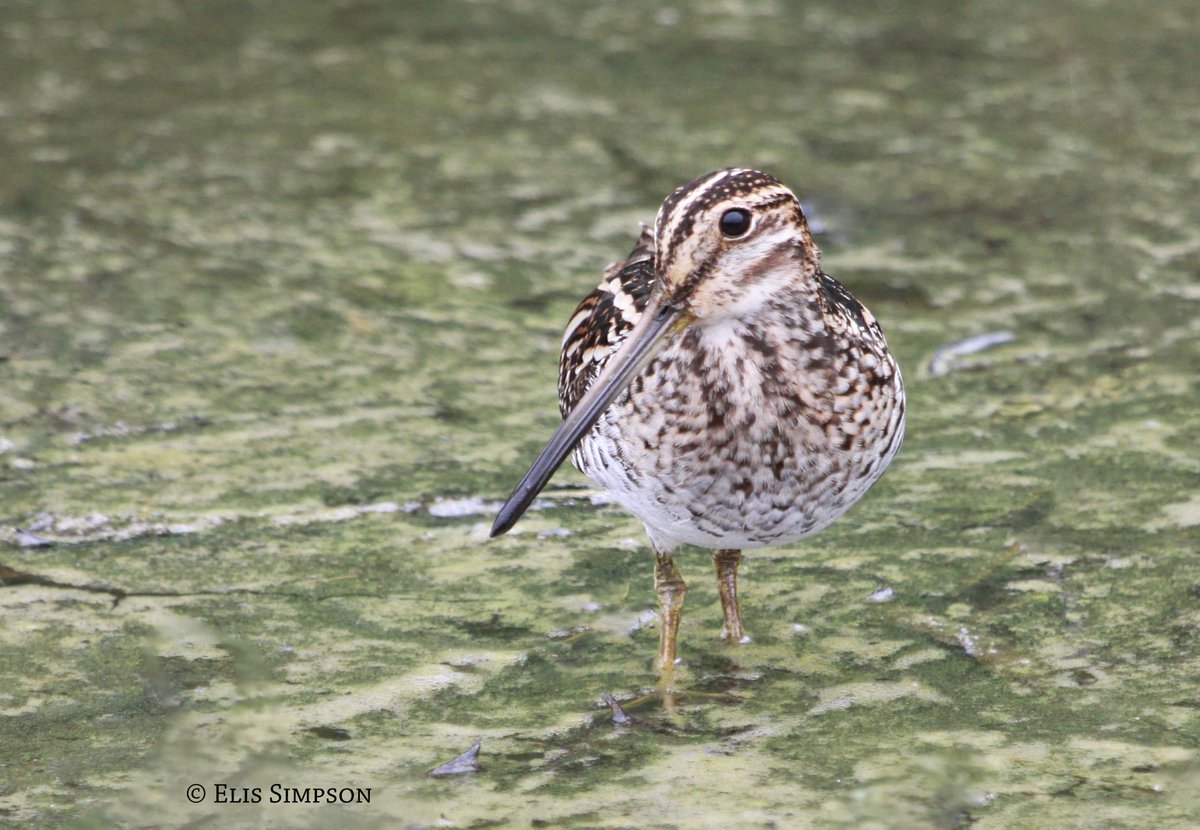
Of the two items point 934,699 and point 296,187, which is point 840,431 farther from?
point 296,187

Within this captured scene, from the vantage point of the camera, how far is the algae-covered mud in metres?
3.93

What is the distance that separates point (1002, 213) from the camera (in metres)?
6.96

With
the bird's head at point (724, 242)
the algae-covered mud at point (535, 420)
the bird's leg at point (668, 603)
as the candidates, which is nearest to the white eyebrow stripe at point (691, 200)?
the bird's head at point (724, 242)

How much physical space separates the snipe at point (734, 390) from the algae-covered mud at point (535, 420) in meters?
0.60

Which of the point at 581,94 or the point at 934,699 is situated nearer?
the point at 934,699

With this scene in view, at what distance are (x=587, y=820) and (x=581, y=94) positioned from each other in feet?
16.7

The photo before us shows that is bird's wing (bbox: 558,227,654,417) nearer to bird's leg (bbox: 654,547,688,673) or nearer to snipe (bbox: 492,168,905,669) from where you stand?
snipe (bbox: 492,168,905,669)

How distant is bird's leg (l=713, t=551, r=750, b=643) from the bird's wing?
1.97 ft

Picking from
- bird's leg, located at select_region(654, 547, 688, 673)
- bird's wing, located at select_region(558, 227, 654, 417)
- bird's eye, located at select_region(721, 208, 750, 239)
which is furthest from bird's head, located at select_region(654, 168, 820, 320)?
bird's leg, located at select_region(654, 547, 688, 673)

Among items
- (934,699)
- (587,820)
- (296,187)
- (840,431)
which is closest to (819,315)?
(840,431)

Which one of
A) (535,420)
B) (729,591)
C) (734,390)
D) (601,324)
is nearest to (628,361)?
(734,390)

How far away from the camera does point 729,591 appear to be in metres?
4.49

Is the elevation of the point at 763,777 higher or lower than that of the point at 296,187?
lower

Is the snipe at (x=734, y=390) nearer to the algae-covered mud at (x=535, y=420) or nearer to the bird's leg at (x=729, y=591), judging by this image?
the bird's leg at (x=729, y=591)
